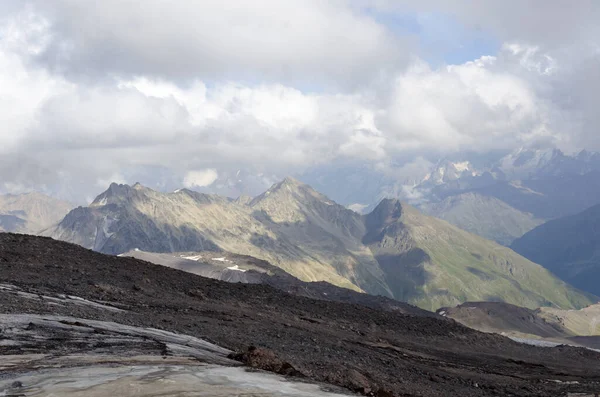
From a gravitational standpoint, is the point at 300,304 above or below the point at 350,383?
above

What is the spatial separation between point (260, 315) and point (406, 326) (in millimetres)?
20305

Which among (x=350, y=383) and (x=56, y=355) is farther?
(x=350, y=383)

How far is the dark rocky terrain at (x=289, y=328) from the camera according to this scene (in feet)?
96.4

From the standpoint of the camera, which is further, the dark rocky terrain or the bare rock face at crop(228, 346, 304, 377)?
the dark rocky terrain

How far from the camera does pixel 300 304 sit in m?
57.5

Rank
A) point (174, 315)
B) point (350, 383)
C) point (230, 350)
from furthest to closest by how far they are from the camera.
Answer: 1. point (174, 315)
2. point (230, 350)
3. point (350, 383)

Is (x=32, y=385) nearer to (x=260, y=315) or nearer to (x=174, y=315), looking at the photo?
(x=174, y=315)

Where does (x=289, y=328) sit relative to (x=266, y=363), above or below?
above

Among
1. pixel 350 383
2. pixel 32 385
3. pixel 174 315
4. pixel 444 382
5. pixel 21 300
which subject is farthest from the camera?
pixel 174 315

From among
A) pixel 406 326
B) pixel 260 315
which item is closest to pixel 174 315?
pixel 260 315

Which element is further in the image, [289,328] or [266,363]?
[289,328]

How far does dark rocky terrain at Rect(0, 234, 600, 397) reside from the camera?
96.4ft

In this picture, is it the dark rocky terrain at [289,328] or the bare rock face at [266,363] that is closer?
the bare rock face at [266,363]

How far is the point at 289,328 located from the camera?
4094 cm
